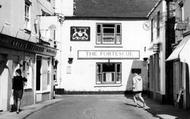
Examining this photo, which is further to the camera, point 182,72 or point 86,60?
point 86,60

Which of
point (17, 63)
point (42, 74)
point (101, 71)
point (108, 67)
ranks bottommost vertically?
point (42, 74)

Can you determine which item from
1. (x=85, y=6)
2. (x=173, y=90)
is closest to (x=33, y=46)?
(x=173, y=90)

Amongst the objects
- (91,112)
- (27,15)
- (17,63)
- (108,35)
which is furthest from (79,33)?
(91,112)

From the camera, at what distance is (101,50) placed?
34656mm

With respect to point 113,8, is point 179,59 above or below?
below

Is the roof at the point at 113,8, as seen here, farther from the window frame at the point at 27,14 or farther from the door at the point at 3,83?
the door at the point at 3,83

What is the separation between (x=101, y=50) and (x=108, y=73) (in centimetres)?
221

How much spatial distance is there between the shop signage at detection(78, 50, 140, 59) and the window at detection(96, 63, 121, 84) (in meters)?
0.76

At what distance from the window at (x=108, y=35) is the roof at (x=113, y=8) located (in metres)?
1.02

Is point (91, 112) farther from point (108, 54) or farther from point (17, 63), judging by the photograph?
point (108, 54)

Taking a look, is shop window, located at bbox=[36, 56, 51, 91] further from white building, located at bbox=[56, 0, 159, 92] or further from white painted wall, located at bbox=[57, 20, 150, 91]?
white building, located at bbox=[56, 0, 159, 92]

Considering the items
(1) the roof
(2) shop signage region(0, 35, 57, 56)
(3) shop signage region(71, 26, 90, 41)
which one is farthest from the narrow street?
(1) the roof

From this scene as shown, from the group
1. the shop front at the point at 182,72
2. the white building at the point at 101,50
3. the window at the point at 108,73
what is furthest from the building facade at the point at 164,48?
the window at the point at 108,73

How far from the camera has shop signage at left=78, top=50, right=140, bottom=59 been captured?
113 ft
